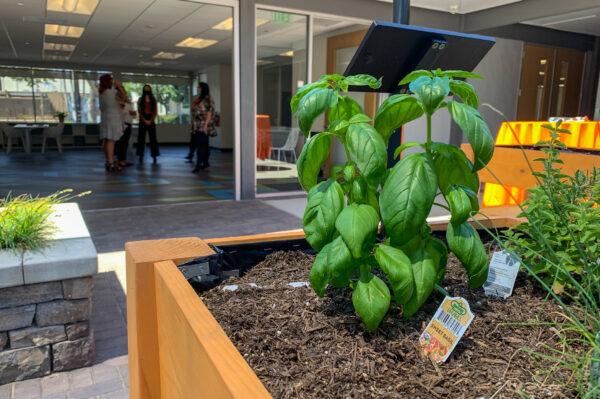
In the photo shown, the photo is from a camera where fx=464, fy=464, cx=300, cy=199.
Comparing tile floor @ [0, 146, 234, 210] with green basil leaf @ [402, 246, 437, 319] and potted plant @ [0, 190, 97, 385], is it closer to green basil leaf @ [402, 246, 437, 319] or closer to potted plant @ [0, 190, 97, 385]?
potted plant @ [0, 190, 97, 385]

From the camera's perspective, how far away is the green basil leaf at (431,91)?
892mm

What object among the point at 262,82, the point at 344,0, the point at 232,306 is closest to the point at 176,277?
the point at 232,306

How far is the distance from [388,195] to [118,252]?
11.2 ft

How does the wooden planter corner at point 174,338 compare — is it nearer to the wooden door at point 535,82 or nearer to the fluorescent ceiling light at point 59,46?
the wooden door at point 535,82

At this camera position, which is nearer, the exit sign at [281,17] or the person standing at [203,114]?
the exit sign at [281,17]

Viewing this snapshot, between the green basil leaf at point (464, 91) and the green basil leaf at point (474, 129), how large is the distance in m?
0.09

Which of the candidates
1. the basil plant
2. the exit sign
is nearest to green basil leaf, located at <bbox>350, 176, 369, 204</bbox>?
the basil plant

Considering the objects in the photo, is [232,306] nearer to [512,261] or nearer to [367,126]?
[367,126]

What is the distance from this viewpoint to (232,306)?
3.65 ft

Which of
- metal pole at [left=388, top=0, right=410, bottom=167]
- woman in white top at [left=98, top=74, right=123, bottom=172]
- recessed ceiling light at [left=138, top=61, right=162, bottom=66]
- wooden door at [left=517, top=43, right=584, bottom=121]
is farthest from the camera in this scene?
recessed ceiling light at [left=138, top=61, right=162, bottom=66]

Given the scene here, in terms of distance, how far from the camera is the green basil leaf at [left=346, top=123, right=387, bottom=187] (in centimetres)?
92

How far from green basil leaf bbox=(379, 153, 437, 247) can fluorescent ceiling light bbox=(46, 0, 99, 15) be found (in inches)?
321

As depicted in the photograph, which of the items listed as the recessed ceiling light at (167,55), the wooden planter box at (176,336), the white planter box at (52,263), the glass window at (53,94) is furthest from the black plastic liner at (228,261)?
the glass window at (53,94)

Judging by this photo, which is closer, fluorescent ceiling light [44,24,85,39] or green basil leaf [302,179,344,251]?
green basil leaf [302,179,344,251]
